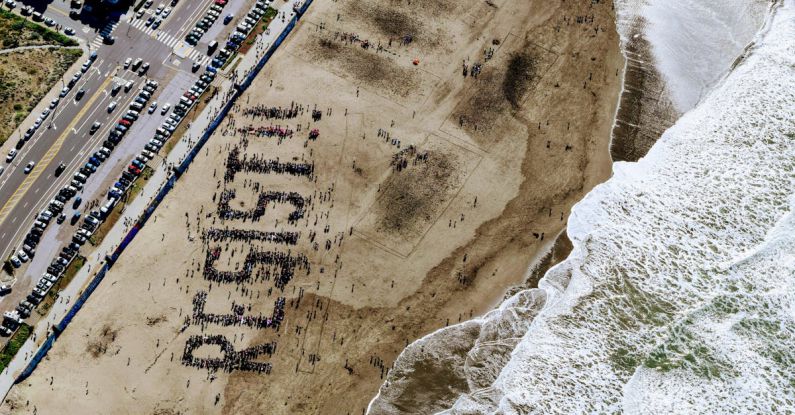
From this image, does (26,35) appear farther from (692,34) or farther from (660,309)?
(692,34)

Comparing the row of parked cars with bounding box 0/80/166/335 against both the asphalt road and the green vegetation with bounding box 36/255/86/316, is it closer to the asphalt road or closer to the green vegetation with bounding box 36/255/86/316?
the green vegetation with bounding box 36/255/86/316

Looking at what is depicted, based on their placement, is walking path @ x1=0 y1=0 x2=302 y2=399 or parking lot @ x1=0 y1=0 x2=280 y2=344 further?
parking lot @ x1=0 y1=0 x2=280 y2=344

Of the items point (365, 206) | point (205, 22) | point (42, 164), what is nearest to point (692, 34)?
point (365, 206)

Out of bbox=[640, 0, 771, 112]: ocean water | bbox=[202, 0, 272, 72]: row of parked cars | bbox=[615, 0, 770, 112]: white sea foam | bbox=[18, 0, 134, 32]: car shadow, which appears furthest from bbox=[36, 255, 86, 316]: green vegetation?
bbox=[640, 0, 771, 112]: ocean water

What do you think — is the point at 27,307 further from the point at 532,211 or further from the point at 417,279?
the point at 532,211

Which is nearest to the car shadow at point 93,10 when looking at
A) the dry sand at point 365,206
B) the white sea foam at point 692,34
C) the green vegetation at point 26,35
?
the green vegetation at point 26,35

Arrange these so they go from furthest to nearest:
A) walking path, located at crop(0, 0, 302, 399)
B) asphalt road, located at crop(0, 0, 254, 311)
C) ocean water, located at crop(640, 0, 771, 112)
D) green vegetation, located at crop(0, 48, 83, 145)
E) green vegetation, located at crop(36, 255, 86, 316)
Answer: ocean water, located at crop(640, 0, 771, 112) < green vegetation, located at crop(0, 48, 83, 145) < asphalt road, located at crop(0, 0, 254, 311) < green vegetation, located at crop(36, 255, 86, 316) < walking path, located at crop(0, 0, 302, 399)

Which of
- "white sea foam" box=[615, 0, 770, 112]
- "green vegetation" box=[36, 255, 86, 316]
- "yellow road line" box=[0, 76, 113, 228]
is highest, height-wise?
"white sea foam" box=[615, 0, 770, 112]
